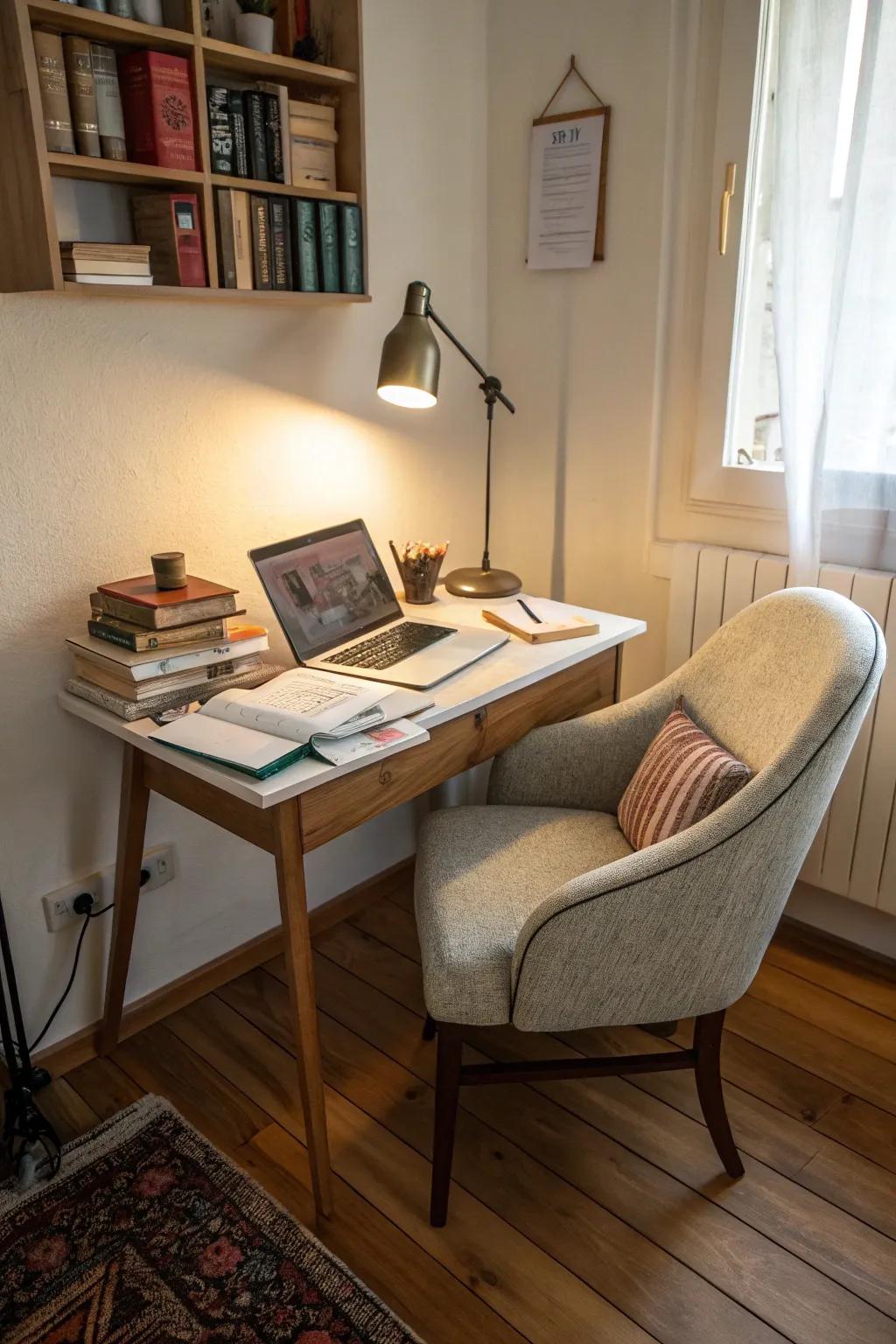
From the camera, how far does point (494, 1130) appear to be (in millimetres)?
1742

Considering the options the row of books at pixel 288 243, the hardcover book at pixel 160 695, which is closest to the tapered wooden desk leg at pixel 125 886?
the hardcover book at pixel 160 695

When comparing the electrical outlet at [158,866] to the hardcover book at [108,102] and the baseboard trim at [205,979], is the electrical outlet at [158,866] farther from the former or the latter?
the hardcover book at [108,102]

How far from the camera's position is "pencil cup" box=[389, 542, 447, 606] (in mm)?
2086

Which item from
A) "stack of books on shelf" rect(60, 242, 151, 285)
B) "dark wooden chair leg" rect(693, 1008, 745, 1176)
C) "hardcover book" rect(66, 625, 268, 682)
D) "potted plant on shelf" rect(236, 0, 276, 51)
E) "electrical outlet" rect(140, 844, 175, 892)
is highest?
"potted plant on shelf" rect(236, 0, 276, 51)

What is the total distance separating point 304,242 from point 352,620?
0.70m

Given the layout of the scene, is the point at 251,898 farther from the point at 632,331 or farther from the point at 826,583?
the point at 632,331

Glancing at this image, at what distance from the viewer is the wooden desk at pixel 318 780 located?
1396 mm

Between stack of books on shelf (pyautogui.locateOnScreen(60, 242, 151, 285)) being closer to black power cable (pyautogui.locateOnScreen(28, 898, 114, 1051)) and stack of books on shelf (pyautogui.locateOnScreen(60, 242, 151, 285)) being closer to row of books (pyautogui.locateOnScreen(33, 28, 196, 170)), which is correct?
row of books (pyautogui.locateOnScreen(33, 28, 196, 170))

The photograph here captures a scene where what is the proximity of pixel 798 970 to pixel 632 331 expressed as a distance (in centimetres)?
149

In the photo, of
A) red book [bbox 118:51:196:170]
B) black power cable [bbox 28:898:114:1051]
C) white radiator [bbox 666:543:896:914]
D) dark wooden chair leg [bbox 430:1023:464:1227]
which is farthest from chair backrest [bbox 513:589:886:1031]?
red book [bbox 118:51:196:170]

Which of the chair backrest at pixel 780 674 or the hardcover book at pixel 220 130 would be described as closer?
the chair backrest at pixel 780 674

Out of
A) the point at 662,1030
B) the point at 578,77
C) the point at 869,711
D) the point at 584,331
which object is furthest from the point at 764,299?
the point at 662,1030

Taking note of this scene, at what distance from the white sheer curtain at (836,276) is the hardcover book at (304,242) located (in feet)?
2.88

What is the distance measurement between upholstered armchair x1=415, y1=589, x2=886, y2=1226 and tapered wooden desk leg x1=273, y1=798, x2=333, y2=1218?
0.58ft
